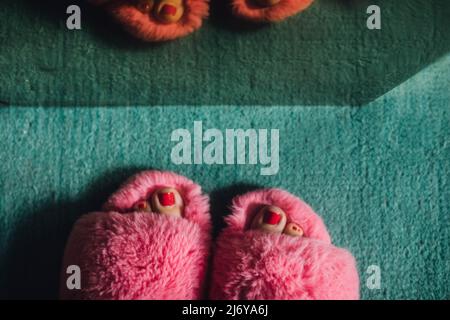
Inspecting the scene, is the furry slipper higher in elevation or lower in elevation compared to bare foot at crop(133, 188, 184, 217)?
higher

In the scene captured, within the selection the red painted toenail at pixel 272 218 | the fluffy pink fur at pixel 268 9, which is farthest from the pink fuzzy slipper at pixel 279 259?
the fluffy pink fur at pixel 268 9

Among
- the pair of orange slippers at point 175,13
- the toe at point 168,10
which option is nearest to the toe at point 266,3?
the pair of orange slippers at point 175,13

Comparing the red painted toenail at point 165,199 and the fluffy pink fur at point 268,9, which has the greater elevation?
the fluffy pink fur at point 268,9

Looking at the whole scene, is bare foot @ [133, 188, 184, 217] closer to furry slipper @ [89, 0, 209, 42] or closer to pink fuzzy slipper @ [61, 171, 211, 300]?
pink fuzzy slipper @ [61, 171, 211, 300]

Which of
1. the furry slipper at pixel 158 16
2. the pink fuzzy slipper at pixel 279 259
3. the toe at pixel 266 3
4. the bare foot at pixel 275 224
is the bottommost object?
the pink fuzzy slipper at pixel 279 259

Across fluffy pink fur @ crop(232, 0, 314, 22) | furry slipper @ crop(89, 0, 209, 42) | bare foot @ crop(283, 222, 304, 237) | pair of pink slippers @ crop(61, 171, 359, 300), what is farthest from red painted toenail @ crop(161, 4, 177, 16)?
bare foot @ crop(283, 222, 304, 237)

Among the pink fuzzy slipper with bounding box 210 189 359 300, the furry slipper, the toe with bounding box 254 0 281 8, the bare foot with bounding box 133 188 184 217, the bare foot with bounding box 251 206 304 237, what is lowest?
the pink fuzzy slipper with bounding box 210 189 359 300

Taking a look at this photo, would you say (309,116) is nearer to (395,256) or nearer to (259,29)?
(259,29)

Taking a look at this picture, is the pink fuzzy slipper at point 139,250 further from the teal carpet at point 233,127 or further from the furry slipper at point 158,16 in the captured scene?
the furry slipper at point 158,16
